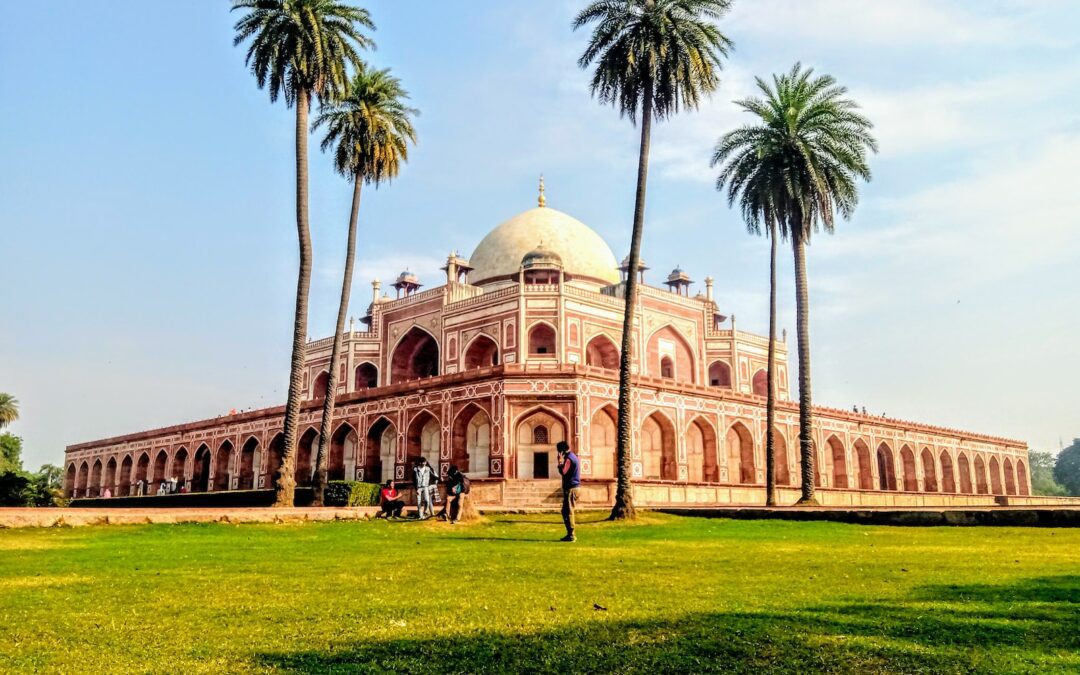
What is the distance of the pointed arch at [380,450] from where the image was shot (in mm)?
41469

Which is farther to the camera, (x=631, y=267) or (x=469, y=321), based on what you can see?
(x=469, y=321)

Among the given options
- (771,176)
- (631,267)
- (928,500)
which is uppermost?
(771,176)

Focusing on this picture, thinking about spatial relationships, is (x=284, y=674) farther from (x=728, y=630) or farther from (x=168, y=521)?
(x=168, y=521)

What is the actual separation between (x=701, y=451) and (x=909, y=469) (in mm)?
20241

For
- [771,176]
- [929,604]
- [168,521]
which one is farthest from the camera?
[771,176]

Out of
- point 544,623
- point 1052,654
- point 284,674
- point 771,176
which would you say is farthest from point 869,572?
point 771,176

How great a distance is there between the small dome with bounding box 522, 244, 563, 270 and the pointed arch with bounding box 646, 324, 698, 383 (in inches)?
282

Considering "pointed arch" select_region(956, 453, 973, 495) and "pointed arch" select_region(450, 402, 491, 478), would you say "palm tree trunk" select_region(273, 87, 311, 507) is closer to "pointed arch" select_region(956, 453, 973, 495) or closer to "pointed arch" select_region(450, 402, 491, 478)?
"pointed arch" select_region(450, 402, 491, 478)

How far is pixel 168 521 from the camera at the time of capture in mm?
18656

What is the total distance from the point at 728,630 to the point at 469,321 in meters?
42.8

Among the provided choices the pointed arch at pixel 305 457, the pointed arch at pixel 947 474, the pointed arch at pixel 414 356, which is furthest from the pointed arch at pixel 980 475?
the pointed arch at pixel 305 457

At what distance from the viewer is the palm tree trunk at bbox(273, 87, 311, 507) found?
2439 cm

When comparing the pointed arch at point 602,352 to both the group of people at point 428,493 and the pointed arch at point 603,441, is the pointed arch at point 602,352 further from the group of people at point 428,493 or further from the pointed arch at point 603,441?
the group of people at point 428,493

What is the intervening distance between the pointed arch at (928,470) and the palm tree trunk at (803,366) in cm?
2896
